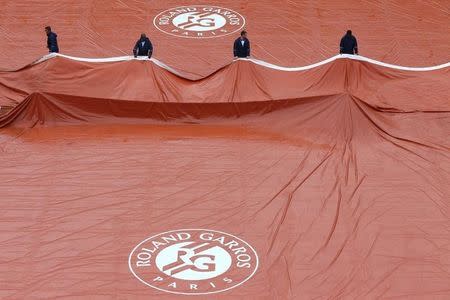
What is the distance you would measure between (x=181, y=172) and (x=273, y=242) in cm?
200

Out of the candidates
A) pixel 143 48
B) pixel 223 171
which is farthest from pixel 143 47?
pixel 223 171

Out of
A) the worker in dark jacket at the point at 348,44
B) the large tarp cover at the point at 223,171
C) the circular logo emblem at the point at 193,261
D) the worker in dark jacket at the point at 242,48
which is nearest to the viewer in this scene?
the circular logo emblem at the point at 193,261

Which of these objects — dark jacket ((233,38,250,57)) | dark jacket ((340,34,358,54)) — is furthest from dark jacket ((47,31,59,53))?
dark jacket ((340,34,358,54))

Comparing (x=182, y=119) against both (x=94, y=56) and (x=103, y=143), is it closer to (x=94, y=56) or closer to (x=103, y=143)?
(x=103, y=143)

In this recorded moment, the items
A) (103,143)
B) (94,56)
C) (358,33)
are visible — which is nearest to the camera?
(103,143)

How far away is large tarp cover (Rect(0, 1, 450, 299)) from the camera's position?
34.2ft

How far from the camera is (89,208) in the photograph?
11562 mm

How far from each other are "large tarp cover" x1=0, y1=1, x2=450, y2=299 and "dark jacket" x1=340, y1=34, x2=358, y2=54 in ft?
2.35

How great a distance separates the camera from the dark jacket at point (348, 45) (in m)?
14.8

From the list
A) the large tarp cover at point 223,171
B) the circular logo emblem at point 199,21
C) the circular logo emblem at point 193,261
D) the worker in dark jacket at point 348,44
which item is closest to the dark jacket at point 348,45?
the worker in dark jacket at point 348,44

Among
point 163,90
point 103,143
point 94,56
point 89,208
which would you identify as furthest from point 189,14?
point 89,208

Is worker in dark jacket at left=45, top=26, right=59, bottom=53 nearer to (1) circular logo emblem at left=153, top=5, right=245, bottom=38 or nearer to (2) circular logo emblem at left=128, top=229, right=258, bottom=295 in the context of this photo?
(1) circular logo emblem at left=153, top=5, right=245, bottom=38

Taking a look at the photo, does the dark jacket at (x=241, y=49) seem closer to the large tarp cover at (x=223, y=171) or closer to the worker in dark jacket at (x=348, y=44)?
the large tarp cover at (x=223, y=171)

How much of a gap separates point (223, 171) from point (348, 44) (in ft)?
12.5
